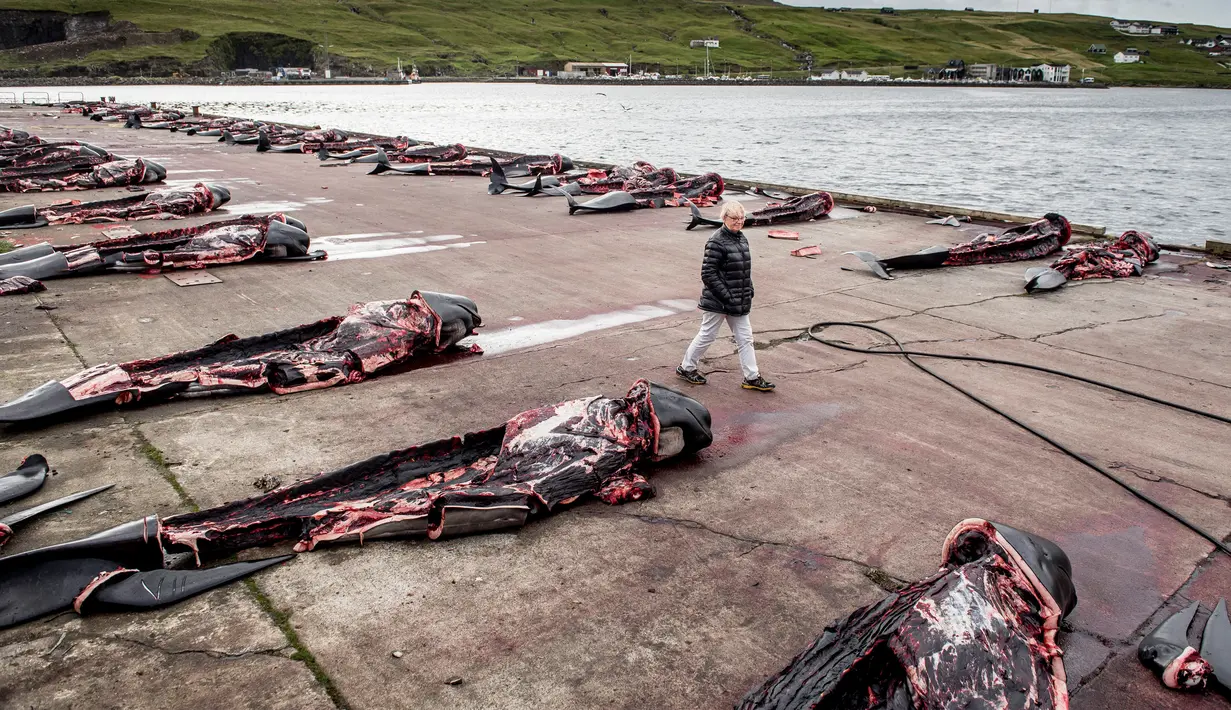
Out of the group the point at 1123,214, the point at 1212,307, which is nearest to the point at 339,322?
the point at 1212,307

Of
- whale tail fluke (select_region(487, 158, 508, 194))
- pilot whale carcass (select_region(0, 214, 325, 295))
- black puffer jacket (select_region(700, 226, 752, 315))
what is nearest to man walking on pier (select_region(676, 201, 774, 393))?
black puffer jacket (select_region(700, 226, 752, 315))

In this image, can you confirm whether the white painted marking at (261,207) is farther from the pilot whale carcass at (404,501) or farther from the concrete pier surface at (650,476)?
the pilot whale carcass at (404,501)

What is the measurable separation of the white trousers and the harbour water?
2683cm

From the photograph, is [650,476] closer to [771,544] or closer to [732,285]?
[771,544]

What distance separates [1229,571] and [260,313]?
10966 mm

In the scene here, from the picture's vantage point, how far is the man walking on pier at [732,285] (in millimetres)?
8984

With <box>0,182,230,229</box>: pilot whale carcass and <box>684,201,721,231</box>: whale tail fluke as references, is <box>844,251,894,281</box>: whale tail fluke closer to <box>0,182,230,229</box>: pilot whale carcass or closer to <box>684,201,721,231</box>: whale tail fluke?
<box>684,201,721,231</box>: whale tail fluke

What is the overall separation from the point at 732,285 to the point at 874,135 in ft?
260

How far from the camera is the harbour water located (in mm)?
43531

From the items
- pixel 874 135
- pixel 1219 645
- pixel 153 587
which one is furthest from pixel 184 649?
pixel 874 135

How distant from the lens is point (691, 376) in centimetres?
945

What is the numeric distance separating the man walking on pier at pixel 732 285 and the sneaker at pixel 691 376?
48 centimetres

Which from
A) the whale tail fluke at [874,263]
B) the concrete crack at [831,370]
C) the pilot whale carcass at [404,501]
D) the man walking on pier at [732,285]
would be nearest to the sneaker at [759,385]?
the man walking on pier at [732,285]

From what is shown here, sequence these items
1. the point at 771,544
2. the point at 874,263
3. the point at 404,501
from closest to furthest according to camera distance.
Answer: the point at 771,544 → the point at 404,501 → the point at 874,263
